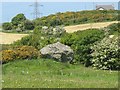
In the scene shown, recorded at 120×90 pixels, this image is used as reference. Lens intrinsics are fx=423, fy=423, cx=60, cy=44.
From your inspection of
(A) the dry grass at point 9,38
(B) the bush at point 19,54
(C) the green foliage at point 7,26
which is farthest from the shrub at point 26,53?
(C) the green foliage at point 7,26

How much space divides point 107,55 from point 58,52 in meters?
2.79

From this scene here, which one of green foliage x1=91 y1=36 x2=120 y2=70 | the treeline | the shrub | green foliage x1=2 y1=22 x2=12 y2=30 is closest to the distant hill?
the treeline

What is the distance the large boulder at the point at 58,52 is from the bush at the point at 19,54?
0.51m

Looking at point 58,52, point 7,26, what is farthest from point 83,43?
point 7,26

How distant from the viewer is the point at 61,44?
77.6ft

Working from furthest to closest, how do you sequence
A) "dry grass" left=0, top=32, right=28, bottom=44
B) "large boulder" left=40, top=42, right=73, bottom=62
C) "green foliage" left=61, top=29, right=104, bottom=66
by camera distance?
"dry grass" left=0, top=32, right=28, bottom=44, "green foliage" left=61, top=29, right=104, bottom=66, "large boulder" left=40, top=42, right=73, bottom=62

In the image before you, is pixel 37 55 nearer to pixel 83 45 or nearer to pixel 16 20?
pixel 83 45

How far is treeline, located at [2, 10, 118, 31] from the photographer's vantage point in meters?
53.8

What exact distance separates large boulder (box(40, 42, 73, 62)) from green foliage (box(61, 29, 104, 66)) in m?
0.46

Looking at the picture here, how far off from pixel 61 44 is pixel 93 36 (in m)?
1.95

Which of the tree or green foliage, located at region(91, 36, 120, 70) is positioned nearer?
green foliage, located at region(91, 36, 120, 70)

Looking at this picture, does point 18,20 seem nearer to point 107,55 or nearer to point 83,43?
point 83,43

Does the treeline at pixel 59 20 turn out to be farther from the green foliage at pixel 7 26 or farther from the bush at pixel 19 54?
the bush at pixel 19 54

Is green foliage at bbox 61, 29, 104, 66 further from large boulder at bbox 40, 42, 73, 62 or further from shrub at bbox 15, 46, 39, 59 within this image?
shrub at bbox 15, 46, 39, 59
